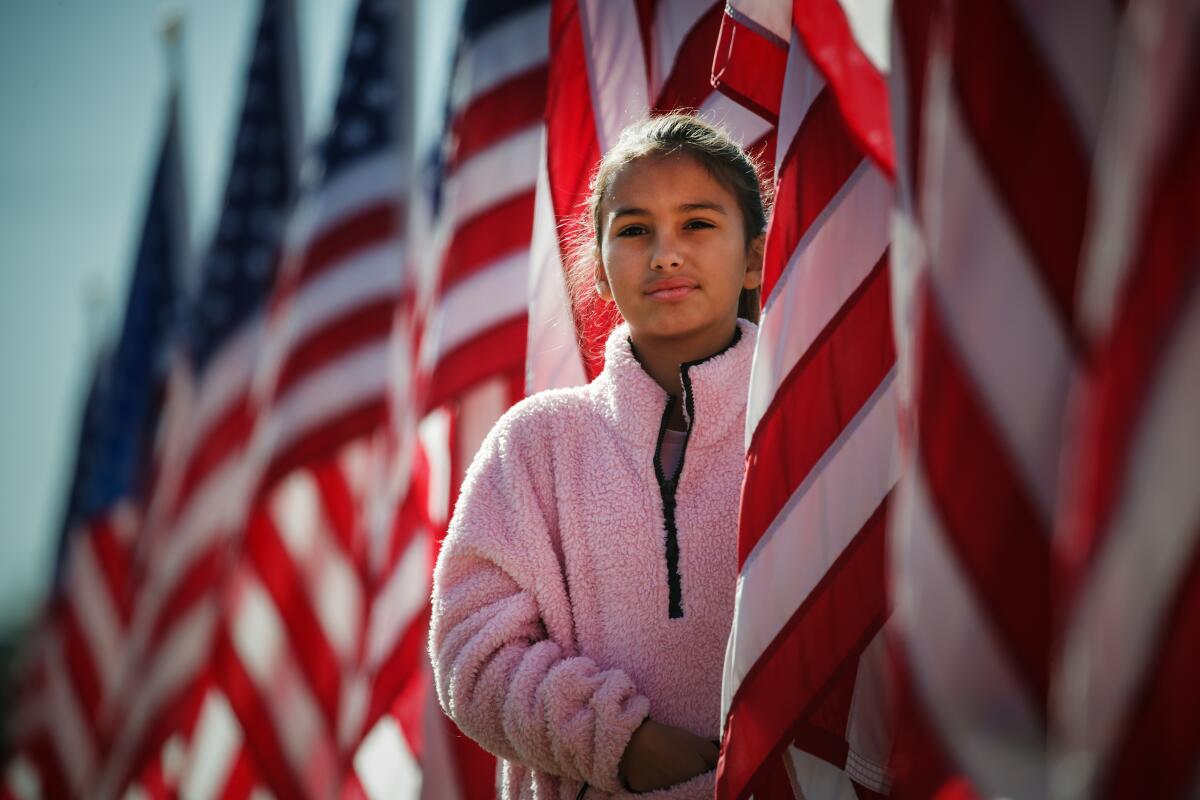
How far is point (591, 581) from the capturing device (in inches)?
88.9

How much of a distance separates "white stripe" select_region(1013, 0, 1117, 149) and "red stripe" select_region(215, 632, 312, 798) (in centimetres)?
436

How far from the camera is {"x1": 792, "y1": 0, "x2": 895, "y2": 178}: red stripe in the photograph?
221 cm

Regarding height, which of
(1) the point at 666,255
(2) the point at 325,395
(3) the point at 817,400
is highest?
(2) the point at 325,395

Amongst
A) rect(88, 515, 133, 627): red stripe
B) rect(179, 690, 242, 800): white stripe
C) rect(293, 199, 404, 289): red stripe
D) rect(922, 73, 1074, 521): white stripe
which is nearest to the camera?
rect(922, 73, 1074, 521): white stripe

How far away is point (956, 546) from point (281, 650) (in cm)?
422

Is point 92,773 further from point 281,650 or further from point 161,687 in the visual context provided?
point 281,650

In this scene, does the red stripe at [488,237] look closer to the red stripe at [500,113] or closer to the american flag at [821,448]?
the red stripe at [500,113]

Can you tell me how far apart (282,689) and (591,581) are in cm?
343

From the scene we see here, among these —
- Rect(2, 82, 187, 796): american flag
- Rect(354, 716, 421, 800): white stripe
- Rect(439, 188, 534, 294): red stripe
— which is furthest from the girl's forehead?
Rect(2, 82, 187, 796): american flag

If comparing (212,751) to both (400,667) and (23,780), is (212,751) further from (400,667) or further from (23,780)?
(23,780)

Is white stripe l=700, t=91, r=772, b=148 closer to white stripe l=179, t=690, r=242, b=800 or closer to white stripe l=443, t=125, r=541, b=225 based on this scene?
white stripe l=443, t=125, r=541, b=225

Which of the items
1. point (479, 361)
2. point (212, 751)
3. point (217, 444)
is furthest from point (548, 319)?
point (217, 444)

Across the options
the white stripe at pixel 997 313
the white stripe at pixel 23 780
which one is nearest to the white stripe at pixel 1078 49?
the white stripe at pixel 997 313

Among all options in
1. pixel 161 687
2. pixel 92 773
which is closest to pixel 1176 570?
pixel 161 687
